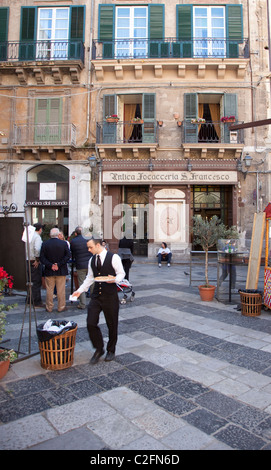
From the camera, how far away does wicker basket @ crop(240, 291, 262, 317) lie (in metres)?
6.50

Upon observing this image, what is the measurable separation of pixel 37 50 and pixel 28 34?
97cm

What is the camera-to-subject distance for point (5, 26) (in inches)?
654

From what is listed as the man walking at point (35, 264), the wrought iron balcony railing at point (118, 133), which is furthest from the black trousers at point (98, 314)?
the wrought iron balcony railing at point (118, 133)

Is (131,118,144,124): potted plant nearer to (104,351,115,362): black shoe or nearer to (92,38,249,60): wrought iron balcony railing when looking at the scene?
(92,38,249,60): wrought iron balcony railing

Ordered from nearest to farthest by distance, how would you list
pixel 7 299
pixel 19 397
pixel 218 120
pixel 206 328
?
pixel 19 397
pixel 206 328
pixel 7 299
pixel 218 120

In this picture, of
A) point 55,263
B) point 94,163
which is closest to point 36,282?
point 55,263

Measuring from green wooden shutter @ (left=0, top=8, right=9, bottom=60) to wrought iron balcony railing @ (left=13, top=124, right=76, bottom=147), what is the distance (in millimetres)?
3795

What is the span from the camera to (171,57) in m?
16.0

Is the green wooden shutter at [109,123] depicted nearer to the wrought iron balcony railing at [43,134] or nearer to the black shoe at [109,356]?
the wrought iron balcony railing at [43,134]

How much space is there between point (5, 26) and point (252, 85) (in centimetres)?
1302

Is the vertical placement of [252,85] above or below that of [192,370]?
above

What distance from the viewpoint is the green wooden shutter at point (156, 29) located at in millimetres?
16000
